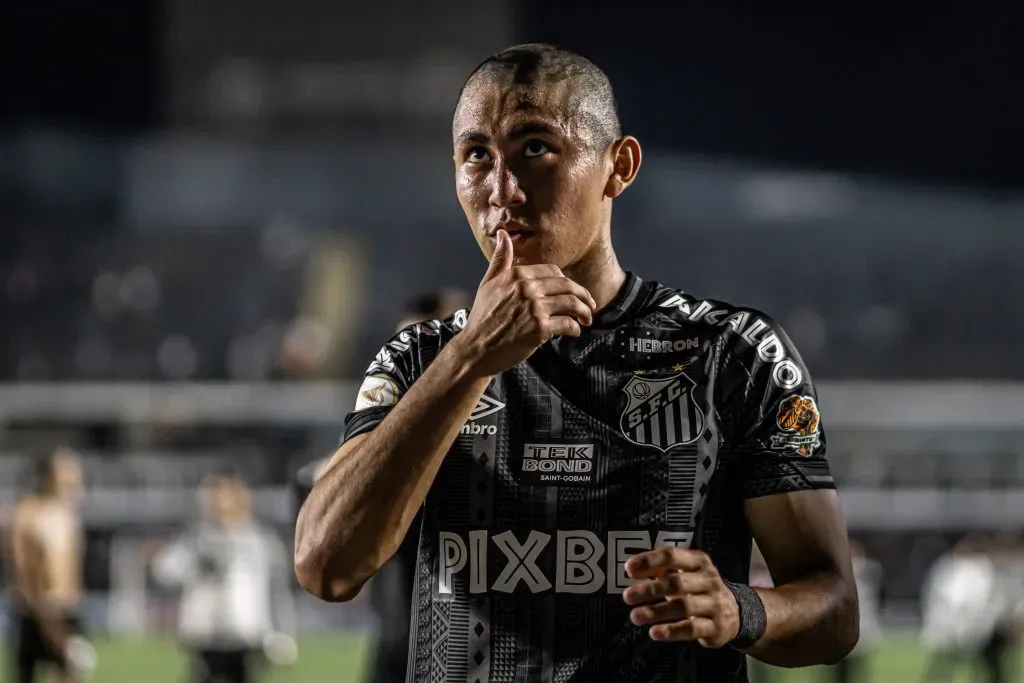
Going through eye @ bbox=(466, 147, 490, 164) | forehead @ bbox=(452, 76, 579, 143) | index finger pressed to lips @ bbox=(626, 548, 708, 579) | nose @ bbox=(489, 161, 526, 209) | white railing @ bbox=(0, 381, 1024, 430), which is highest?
white railing @ bbox=(0, 381, 1024, 430)

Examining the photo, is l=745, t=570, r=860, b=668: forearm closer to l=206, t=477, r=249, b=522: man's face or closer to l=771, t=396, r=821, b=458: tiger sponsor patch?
l=771, t=396, r=821, b=458: tiger sponsor patch

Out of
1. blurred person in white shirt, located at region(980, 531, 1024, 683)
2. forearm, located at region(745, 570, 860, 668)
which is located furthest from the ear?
blurred person in white shirt, located at region(980, 531, 1024, 683)

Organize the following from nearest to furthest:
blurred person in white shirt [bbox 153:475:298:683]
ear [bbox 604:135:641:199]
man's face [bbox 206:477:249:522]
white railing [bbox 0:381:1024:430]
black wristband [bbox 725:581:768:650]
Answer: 1. black wristband [bbox 725:581:768:650]
2. ear [bbox 604:135:641:199]
3. blurred person in white shirt [bbox 153:475:298:683]
4. man's face [bbox 206:477:249:522]
5. white railing [bbox 0:381:1024:430]

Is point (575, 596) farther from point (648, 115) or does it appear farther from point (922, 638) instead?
point (648, 115)

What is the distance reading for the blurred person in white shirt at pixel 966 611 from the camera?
12922 millimetres

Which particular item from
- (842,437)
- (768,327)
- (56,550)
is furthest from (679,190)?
(768,327)

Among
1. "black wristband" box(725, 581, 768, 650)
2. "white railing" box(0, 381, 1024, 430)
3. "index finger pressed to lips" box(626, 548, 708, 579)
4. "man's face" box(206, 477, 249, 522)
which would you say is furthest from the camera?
"white railing" box(0, 381, 1024, 430)

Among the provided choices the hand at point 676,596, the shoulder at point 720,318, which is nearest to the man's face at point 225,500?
the shoulder at point 720,318

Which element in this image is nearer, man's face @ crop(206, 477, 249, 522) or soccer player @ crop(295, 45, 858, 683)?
soccer player @ crop(295, 45, 858, 683)

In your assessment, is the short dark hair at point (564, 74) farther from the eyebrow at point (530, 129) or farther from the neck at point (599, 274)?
the neck at point (599, 274)

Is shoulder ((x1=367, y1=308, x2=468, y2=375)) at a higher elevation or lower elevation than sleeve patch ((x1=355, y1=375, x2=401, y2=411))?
higher

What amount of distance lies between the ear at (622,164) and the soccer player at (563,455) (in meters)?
0.02

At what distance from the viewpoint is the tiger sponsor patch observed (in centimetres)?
223

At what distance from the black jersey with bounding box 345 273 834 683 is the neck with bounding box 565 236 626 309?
0.07 m
